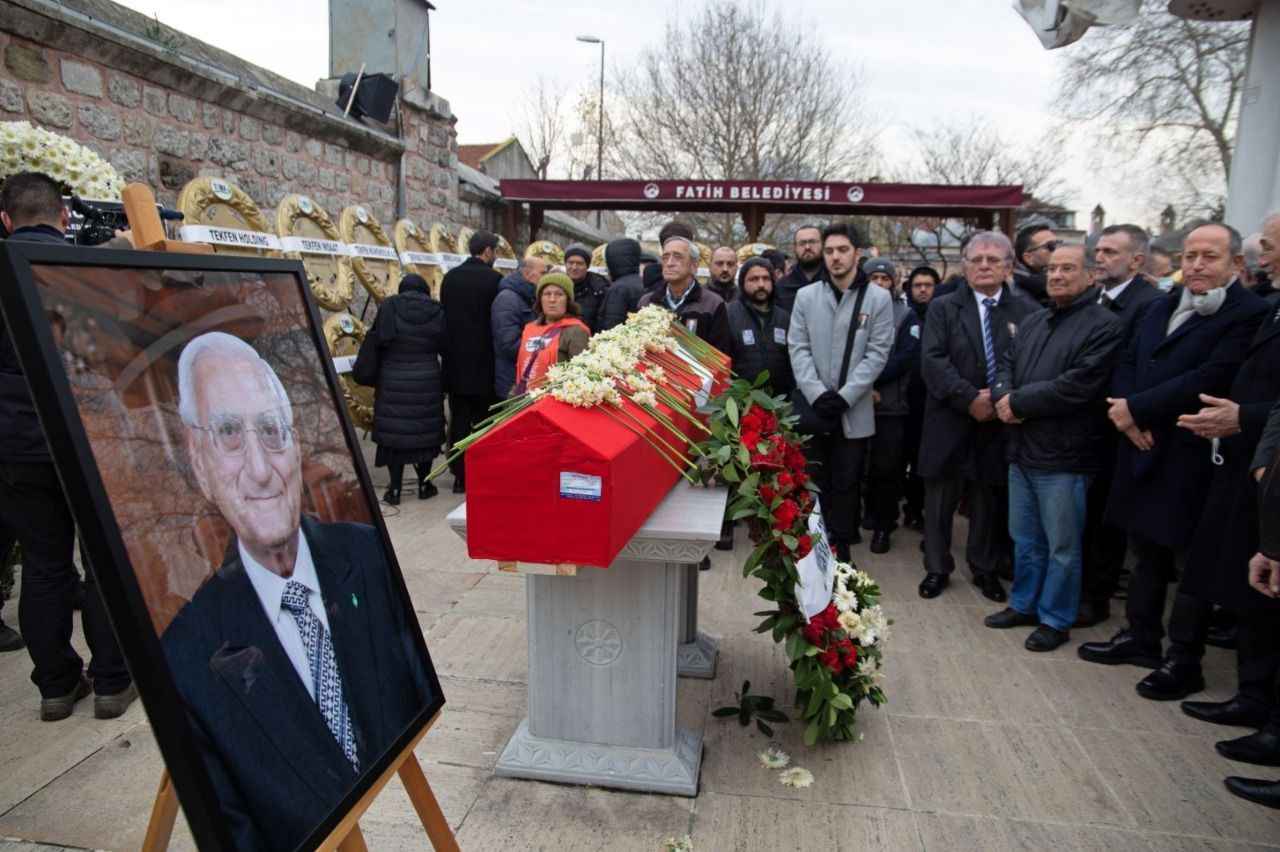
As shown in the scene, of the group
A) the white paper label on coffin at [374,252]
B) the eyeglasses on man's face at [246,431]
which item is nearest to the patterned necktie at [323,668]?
the eyeglasses on man's face at [246,431]

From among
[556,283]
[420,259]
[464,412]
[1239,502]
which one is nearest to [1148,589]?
[1239,502]

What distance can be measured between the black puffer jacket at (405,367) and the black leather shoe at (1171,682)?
4.63 m

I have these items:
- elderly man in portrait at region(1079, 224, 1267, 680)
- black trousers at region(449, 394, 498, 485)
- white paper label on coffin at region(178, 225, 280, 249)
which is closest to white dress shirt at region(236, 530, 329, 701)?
elderly man in portrait at region(1079, 224, 1267, 680)

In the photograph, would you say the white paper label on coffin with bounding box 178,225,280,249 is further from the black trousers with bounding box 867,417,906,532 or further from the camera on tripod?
the black trousers with bounding box 867,417,906,532

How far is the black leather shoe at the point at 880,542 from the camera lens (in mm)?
5157

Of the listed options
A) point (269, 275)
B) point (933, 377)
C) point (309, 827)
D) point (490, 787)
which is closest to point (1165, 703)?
point (933, 377)

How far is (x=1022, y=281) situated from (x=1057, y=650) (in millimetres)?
2199

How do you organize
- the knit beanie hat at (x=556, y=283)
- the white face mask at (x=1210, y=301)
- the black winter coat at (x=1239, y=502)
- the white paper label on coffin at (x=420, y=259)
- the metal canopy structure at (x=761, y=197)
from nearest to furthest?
1. the black winter coat at (x=1239, y=502)
2. the white face mask at (x=1210, y=301)
3. the knit beanie hat at (x=556, y=283)
4. the white paper label on coffin at (x=420, y=259)
5. the metal canopy structure at (x=761, y=197)

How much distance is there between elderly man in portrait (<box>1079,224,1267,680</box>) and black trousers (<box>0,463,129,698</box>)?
4.16 meters

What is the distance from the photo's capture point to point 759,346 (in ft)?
16.7

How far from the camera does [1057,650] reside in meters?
3.72

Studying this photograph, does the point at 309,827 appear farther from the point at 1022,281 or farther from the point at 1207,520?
the point at 1022,281

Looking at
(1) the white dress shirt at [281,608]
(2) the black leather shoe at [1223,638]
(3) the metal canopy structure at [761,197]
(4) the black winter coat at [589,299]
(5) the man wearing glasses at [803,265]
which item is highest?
(3) the metal canopy structure at [761,197]

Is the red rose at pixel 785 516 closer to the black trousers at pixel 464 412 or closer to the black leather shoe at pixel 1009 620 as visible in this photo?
the black leather shoe at pixel 1009 620
